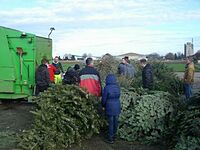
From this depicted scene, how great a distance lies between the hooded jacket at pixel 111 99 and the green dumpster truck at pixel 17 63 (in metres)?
4.67

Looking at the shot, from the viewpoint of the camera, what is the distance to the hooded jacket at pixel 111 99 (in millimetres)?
9163

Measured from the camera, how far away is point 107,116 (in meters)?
9.34

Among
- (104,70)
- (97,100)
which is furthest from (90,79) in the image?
(104,70)

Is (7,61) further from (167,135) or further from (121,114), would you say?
(167,135)

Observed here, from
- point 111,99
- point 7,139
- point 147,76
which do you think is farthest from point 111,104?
point 147,76

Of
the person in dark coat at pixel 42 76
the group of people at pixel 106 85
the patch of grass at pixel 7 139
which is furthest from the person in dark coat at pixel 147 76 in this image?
the patch of grass at pixel 7 139

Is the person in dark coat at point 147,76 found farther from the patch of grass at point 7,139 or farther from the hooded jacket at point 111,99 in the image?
the patch of grass at point 7,139

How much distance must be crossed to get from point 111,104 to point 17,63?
5214 millimetres

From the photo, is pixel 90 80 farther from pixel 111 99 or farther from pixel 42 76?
pixel 42 76

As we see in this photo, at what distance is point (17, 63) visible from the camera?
43.1ft

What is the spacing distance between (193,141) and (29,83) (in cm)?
745

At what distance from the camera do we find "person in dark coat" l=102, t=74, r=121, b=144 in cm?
916

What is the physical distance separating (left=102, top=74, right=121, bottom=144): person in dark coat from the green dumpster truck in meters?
4.68

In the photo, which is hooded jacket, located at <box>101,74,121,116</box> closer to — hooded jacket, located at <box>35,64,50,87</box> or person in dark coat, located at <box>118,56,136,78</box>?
hooded jacket, located at <box>35,64,50,87</box>
